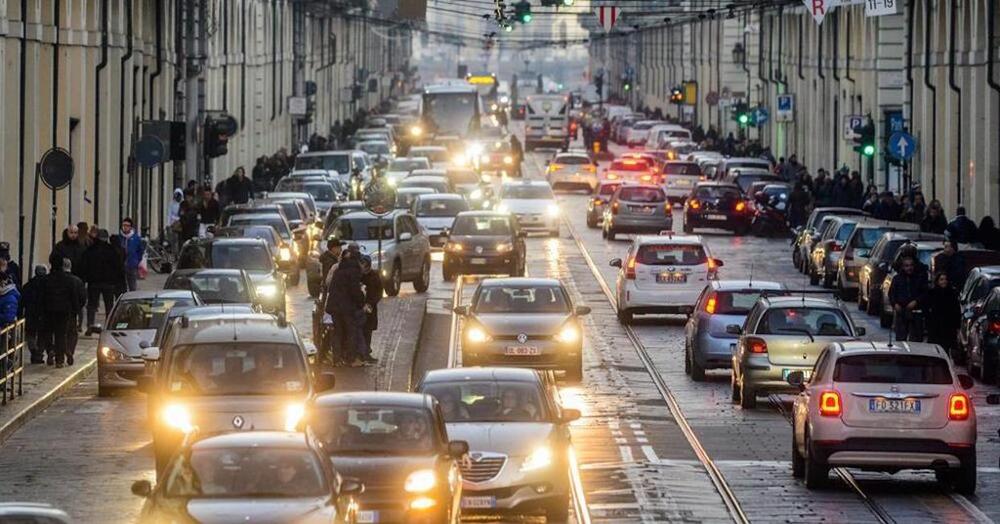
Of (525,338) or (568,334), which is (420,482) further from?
(568,334)

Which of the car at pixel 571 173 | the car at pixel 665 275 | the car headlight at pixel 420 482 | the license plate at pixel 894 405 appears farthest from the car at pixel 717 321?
the car at pixel 571 173

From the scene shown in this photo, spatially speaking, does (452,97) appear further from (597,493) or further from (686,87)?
(597,493)

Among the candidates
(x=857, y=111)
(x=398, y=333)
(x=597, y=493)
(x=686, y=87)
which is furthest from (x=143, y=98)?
(x=686, y=87)

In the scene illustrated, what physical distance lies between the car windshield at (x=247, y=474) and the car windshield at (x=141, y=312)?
52.1ft

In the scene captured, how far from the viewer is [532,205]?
2606 inches

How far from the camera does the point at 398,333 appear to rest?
4038cm

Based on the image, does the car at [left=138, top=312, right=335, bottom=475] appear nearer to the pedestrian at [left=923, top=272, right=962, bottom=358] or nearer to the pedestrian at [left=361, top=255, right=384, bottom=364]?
the pedestrian at [left=361, top=255, right=384, bottom=364]

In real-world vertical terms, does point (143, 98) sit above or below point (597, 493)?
above

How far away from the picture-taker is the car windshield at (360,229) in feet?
159

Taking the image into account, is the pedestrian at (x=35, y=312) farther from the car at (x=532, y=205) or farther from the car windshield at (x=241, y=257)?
the car at (x=532, y=205)

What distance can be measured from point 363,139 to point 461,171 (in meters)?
25.3

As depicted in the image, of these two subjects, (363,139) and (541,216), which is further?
(363,139)

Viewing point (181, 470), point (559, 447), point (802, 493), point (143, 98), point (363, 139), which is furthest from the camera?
point (363, 139)

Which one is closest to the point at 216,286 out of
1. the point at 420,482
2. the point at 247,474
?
the point at 420,482
